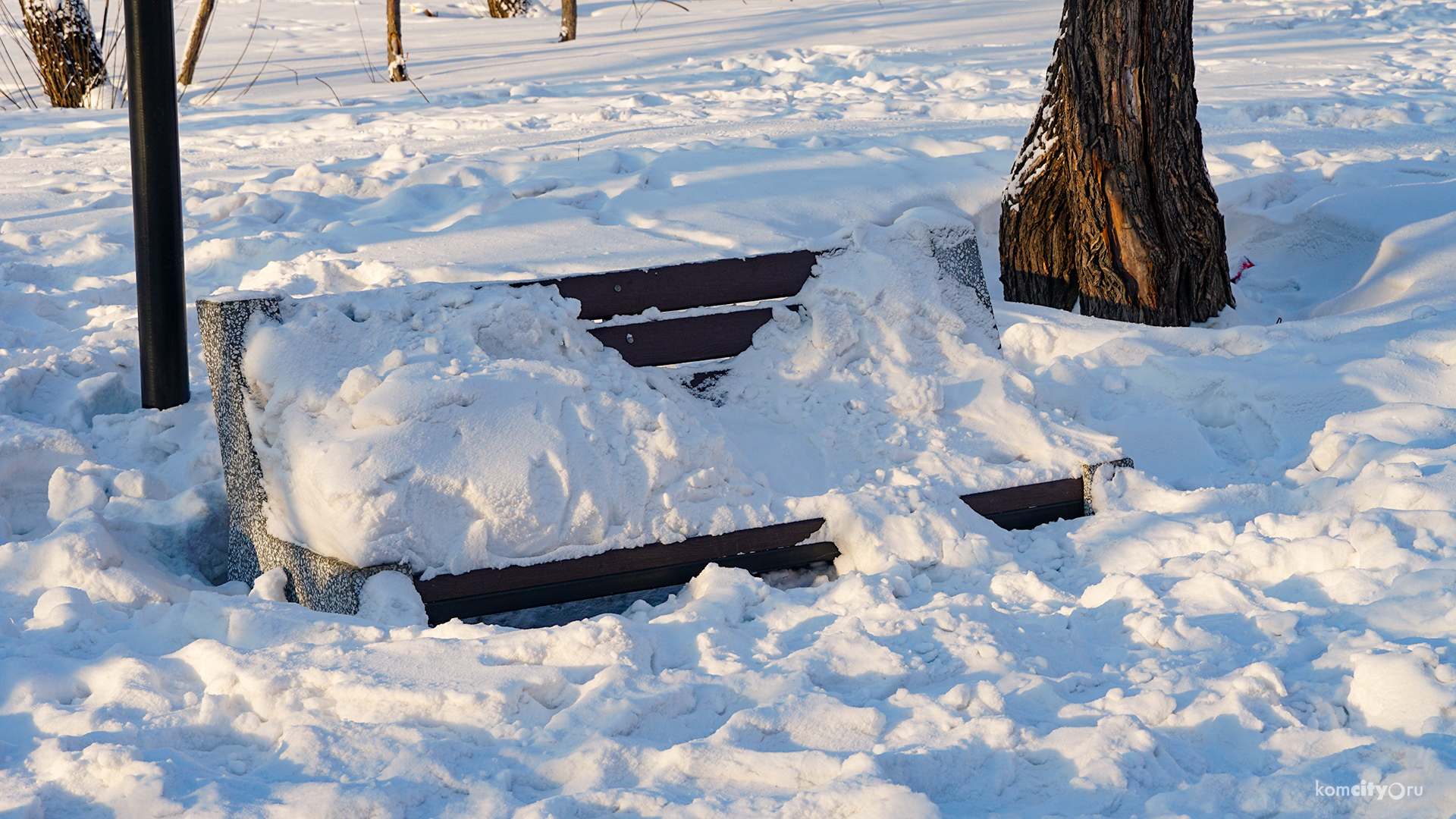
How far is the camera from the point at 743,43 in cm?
1001

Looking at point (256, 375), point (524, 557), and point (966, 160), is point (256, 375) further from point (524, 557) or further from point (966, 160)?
point (966, 160)

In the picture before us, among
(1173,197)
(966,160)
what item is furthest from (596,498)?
(966,160)

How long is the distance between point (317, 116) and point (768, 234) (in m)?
4.08

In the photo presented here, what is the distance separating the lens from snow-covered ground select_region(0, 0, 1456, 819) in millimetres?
1804

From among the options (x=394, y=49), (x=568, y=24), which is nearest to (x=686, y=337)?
(x=394, y=49)

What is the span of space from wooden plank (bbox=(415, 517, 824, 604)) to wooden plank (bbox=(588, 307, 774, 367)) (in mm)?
618

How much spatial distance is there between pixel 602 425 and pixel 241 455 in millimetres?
882

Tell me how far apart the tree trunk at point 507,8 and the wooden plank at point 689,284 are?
41.8 feet

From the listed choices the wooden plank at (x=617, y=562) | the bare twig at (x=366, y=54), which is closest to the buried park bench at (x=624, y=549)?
the wooden plank at (x=617, y=562)

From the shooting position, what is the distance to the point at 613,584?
8.50 feet

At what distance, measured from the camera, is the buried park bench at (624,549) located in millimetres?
2502

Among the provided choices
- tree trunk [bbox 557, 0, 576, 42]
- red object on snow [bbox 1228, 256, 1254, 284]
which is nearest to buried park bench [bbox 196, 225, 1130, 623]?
red object on snow [bbox 1228, 256, 1254, 284]
